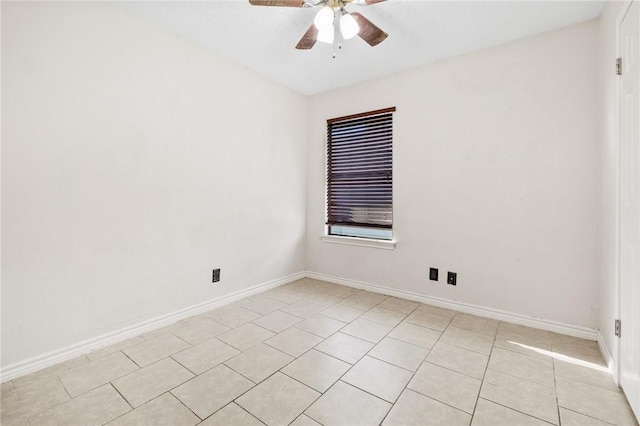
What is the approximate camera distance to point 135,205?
2277 millimetres

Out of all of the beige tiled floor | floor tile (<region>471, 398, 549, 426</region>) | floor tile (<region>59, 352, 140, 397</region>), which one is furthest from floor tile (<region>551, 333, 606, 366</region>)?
floor tile (<region>59, 352, 140, 397</region>)

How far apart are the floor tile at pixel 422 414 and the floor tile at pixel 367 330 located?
677 mm

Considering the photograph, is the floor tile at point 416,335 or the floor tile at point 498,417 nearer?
the floor tile at point 498,417

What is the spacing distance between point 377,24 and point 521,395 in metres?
2.70

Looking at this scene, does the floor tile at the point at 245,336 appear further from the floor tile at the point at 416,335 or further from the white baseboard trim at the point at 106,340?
the floor tile at the point at 416,335

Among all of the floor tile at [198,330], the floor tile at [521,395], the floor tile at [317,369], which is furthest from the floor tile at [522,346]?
the floor tile at [198,330]

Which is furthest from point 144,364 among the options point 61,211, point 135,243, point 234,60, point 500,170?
point 500,170

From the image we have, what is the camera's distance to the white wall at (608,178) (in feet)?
5.97

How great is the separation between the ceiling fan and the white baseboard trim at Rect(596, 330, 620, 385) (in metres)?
2.59

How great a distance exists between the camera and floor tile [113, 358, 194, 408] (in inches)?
62.6

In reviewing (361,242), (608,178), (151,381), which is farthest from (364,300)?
(608,178)

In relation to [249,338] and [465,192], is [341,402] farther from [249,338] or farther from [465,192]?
[465,192]

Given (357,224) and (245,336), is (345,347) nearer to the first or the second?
(245,336)

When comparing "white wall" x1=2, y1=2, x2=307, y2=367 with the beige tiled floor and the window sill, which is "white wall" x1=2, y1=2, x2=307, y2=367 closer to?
the beige tiled floor
